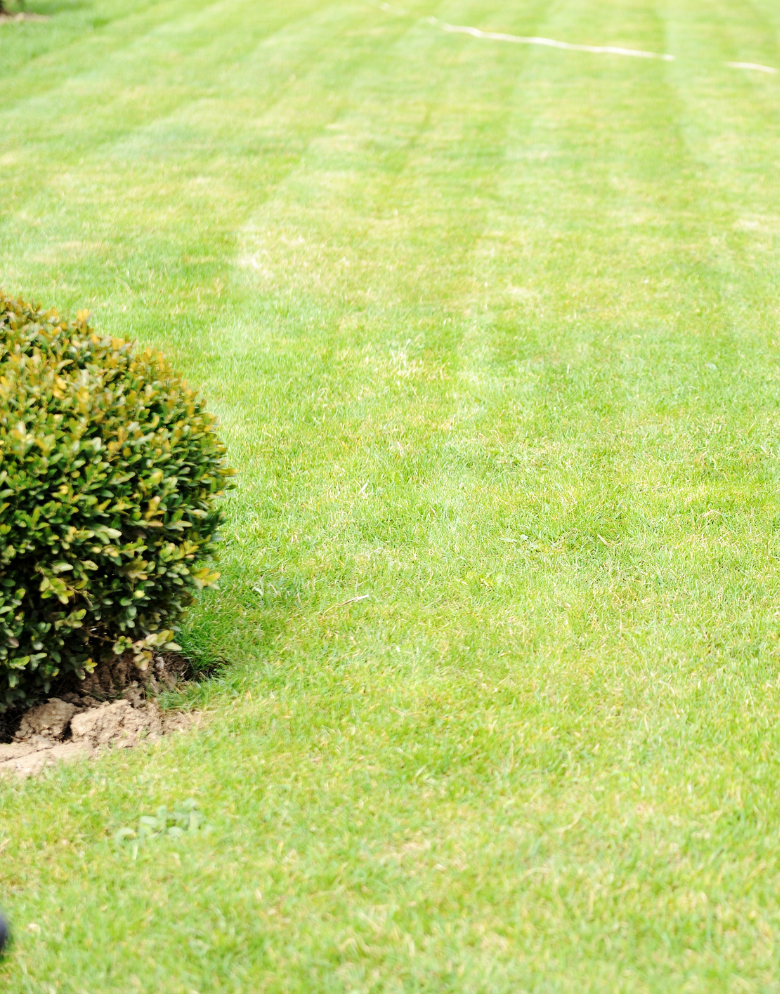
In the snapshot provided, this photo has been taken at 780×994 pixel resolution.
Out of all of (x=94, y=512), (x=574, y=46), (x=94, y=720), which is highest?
(x=574, y=46)

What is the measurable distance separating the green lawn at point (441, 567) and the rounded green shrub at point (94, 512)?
44cm

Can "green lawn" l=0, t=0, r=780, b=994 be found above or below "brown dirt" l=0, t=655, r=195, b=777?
above

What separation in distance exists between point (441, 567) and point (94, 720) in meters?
1.72

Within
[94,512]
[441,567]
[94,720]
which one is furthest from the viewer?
[441,567]

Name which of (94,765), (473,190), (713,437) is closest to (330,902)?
(94,765)

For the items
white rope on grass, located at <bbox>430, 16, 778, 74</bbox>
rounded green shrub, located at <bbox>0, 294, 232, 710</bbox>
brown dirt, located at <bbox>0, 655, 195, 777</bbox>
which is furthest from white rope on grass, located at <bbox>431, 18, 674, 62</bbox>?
brown dirt, located at <bbox>0, 655, 195, 777</bbox>

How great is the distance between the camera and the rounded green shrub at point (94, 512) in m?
3.65

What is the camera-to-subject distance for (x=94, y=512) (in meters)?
3.69

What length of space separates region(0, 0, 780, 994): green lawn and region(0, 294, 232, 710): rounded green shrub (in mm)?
437

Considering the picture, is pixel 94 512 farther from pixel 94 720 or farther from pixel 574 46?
pixel 574 46

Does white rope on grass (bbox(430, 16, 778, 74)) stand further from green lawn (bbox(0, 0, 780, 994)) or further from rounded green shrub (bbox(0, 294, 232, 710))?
rounded green shrub (bbox(0, 294, 232, 710))

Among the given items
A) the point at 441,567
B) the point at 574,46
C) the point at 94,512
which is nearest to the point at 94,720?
the point at 94,512

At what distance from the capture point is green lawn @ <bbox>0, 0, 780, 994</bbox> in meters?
3.07

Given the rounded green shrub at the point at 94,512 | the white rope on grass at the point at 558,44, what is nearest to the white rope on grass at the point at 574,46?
the white rope on grass at the point at 558,44
